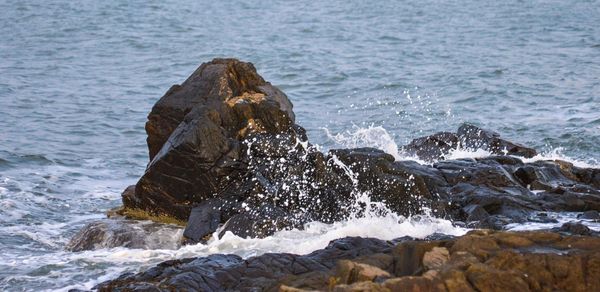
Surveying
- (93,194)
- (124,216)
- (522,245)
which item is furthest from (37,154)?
(522,245)

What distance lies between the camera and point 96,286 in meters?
9.82

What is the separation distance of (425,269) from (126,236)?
5.94 m

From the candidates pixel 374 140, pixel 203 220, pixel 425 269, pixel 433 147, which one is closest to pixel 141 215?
pixel 203 220

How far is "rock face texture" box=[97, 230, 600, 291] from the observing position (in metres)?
7.21

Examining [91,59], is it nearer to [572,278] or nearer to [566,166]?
[566,166]

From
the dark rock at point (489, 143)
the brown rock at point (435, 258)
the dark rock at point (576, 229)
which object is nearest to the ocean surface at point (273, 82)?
the dark rock at point (489, 143)

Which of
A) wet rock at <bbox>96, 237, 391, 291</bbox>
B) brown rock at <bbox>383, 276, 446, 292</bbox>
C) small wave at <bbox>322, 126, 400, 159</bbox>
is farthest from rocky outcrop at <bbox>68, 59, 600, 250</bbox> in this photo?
brown rock at <bbox>383, 276, 446, 292</bbox>

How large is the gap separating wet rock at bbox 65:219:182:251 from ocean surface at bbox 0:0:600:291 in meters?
0.27

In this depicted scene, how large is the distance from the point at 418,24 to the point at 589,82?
564 inches

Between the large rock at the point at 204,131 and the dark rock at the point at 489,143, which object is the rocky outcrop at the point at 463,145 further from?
the large rock at the point at 204,131

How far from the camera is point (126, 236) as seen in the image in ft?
41.6

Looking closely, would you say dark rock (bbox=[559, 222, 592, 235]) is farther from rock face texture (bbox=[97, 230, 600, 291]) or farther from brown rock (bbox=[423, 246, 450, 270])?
brown rock (bbox=[423, 246, 450, 270])

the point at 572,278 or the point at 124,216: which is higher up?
the point at 572,278

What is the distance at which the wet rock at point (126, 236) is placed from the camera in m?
12.5
